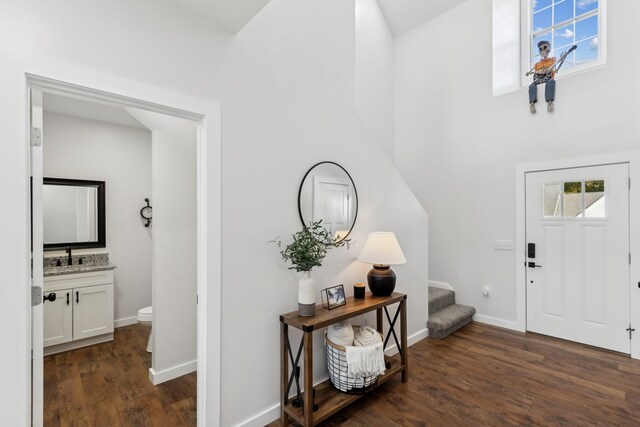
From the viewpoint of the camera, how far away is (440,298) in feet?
13.4

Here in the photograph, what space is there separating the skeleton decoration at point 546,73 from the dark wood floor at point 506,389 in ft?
8.94

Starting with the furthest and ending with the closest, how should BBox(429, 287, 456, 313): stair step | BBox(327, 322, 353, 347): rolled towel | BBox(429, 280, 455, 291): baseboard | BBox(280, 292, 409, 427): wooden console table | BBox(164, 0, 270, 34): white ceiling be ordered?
1. BBox(429, 280, 455, 291): baseboard
2. BBox(429, 287, 456, 313): stair step
3. BBox(327, 322, 353, 347): rolled towel
4. BBox(280, 292, 409, 427): wooden console table
5. BBox(164, 0, 270, 34): white ceiling

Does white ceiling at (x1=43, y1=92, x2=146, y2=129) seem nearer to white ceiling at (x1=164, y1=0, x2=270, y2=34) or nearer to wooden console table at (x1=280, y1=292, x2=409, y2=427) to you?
white ceiling at (x1=164, y1=0, x2=270, y2=34)

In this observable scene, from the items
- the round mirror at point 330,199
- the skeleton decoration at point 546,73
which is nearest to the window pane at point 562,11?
the skeleton decoration at point 546,73

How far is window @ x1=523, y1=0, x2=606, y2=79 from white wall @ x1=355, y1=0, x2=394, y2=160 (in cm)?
193

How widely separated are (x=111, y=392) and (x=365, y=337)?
2.06 meters

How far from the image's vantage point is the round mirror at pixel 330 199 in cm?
235

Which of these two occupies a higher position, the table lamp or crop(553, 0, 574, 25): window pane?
crop(553, 0, 574, 25): window pane

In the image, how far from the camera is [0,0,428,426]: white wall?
1250 mm

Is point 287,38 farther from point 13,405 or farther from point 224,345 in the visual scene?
point 13,405

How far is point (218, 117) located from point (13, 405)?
63.5 inches

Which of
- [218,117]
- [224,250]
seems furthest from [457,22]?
[224,250]

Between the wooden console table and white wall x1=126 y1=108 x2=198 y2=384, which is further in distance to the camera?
white wall x1=126 y1=108 x2=198 y2=384

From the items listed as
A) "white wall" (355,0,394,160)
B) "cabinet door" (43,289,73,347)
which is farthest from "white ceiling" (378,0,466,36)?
"cabinet door" (43,289,73,347)
